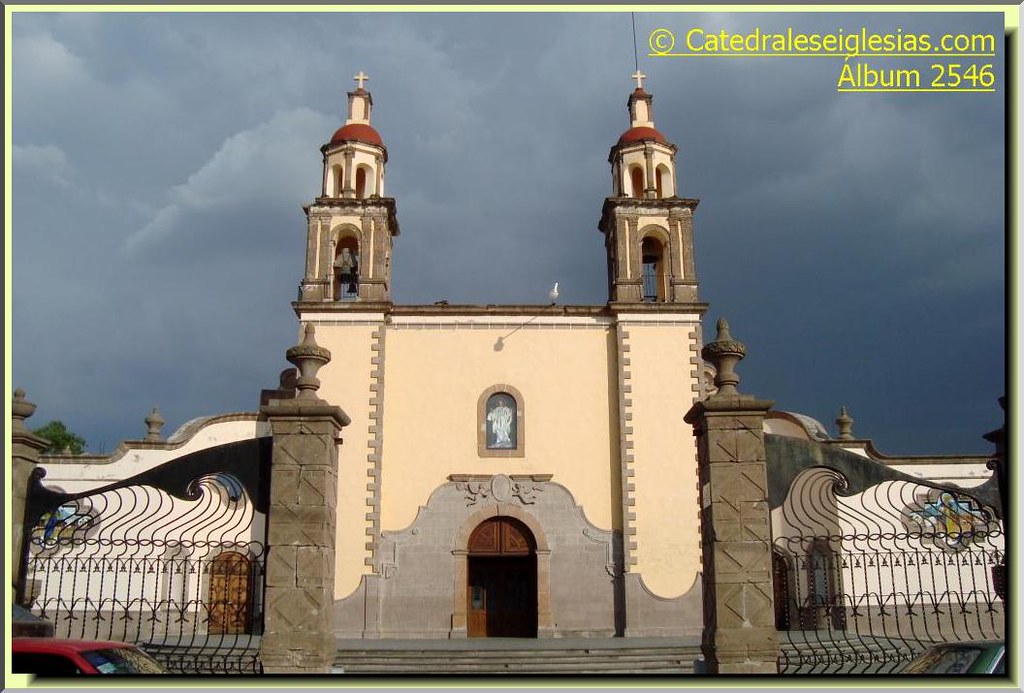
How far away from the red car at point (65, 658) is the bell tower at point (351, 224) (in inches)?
541

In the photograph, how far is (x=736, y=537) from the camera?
28.3ft

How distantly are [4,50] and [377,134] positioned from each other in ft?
50.2

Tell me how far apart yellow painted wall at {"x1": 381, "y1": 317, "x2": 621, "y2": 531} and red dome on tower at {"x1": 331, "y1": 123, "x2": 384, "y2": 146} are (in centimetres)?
509

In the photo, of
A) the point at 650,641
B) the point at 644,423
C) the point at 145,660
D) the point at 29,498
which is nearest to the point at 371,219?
the point at 644,423

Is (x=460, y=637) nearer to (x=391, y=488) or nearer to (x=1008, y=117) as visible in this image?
(x=391, y=488)

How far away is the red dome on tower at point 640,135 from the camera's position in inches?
871

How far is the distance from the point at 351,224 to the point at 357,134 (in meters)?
2.49

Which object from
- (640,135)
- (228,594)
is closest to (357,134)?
(640,135)

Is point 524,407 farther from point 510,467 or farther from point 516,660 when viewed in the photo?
point 516,660

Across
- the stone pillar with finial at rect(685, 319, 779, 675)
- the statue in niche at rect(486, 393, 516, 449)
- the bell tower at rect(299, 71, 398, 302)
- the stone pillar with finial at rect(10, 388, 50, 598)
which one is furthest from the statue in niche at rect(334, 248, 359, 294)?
the stone pillar with finial at rect(685, 319, 779, 675)

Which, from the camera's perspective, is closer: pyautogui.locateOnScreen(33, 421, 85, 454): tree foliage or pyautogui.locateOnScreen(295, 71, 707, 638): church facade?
pyautogui.locateOnScreen(295, 71, 707, 638): church facade

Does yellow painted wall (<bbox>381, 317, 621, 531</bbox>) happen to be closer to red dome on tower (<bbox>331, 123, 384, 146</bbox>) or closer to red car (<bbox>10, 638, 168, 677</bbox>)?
red dome on tower (<bbox>331, 123, 384, 146</bbox>)

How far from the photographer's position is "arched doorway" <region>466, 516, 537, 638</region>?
61.5ft

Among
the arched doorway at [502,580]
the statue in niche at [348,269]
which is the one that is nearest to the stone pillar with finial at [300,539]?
the arched doorway at [502,580]
